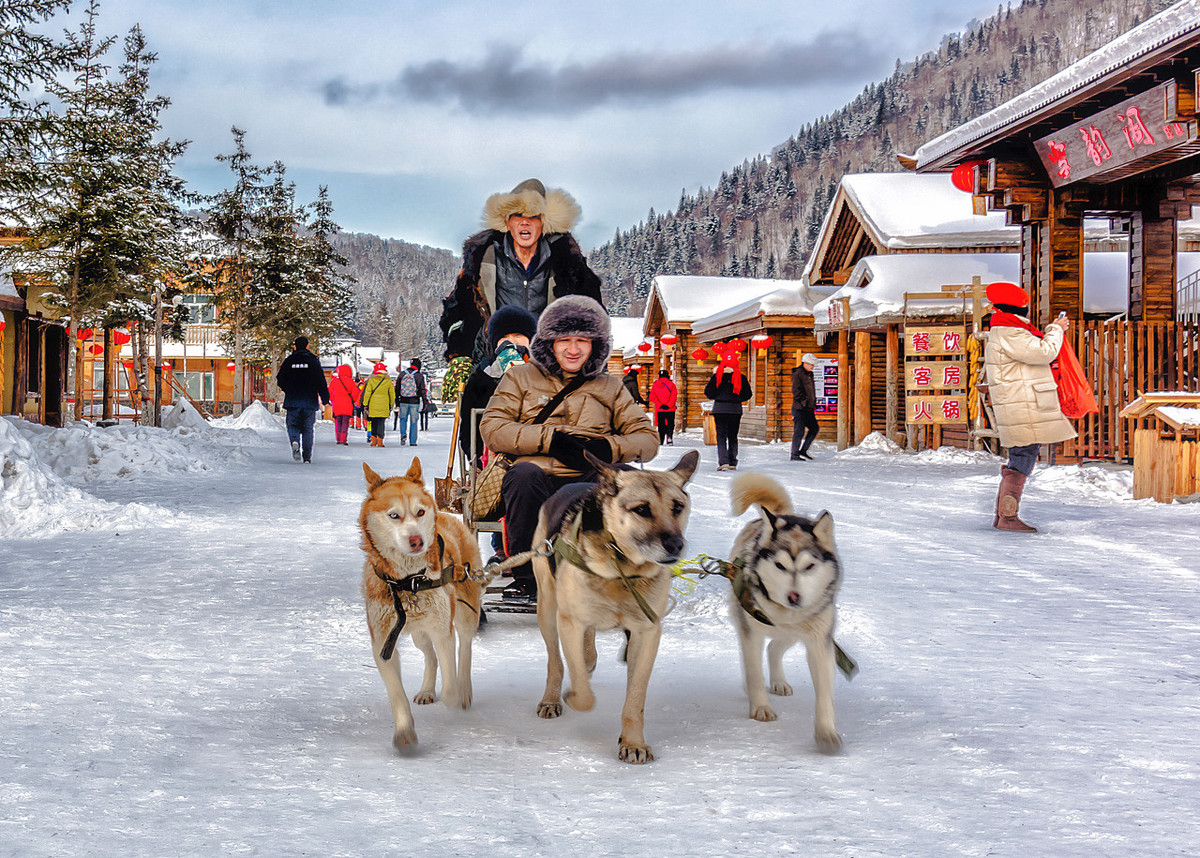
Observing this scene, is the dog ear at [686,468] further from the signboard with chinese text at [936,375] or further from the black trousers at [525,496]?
the signboard with chinese text at [936,375]

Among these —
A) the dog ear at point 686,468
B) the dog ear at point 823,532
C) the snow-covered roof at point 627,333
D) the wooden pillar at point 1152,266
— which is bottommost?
the dog ear at point 823,532

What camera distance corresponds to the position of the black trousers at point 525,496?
465cm

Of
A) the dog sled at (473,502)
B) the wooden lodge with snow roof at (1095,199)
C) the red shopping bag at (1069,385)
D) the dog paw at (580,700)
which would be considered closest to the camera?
the dog paw at (580,700)

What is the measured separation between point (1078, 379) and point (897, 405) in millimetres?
12343

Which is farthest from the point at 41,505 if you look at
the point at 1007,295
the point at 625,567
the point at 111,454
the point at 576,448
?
the point at 1007,295

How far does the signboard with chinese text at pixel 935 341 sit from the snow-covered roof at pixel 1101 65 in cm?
398

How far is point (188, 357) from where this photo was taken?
60.3 meters

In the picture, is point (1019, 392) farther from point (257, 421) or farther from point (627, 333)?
point (627, 333)

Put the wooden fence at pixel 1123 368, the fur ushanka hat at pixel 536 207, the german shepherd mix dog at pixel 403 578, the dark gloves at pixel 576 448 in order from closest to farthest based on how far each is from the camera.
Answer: the german shepherd mix dog at pixel 403 578 → the dark gloves at pixel 576 448 → the fur ushanka hat at pixel 536 207 → the wooden fence at pixel 1123 368

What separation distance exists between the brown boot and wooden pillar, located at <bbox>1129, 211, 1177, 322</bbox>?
6.96 meters

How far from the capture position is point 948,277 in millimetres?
18812

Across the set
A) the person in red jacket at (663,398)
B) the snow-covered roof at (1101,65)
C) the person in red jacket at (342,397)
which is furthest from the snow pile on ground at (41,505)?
the person in red jacket at (663,398)

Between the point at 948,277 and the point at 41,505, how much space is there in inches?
626

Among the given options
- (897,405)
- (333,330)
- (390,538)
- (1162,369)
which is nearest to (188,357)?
(333,330)
